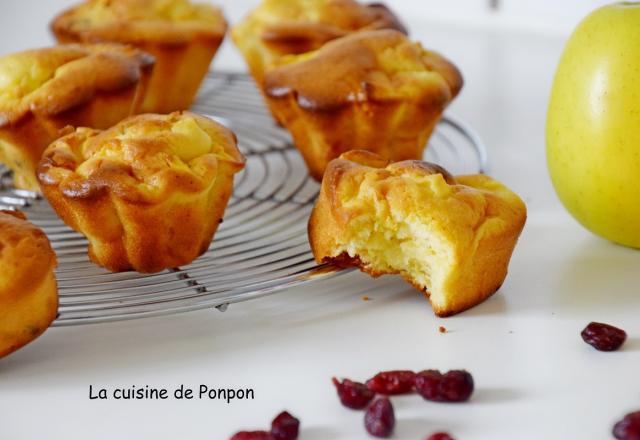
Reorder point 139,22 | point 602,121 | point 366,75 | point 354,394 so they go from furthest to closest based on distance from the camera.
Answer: point 139,22 → point 366,75 → point 602,121 → point 354,394

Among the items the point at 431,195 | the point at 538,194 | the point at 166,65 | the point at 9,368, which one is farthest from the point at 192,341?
the point at 166,65

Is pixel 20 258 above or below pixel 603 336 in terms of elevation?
above

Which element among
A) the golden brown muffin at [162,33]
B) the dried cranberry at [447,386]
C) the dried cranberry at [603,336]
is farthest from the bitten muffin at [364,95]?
the dried cranberry at [447,386]

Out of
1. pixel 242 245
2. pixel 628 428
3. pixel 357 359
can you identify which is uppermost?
pixel 628 428

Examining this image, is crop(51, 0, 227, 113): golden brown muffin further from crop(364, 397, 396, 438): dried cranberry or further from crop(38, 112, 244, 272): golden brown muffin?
crop(364, 397, 396, 438): dried cranberry

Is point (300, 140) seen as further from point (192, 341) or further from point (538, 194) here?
point (192, 341)

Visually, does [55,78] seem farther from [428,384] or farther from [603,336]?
[603,336]

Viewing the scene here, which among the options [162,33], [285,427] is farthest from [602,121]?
[162,33]

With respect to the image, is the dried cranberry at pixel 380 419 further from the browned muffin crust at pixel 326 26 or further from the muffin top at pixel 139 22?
the muffin top at pixel 139 22
